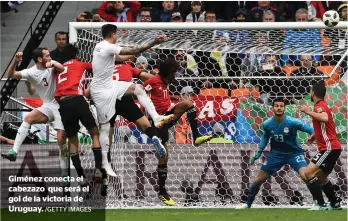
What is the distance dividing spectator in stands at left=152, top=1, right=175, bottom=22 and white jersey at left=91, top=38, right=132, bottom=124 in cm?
592

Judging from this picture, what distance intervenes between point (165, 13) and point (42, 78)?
573 centimetres

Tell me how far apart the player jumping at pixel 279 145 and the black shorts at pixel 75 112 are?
253 cm

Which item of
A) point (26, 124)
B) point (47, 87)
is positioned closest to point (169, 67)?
point (47, 87)

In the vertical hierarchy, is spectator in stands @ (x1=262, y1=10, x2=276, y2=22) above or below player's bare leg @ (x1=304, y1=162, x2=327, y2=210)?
above

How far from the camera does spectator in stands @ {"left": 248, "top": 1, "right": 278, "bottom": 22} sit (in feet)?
69.9

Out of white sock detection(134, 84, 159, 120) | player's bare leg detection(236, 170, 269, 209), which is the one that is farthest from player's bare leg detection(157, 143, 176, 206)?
player's bare leg detection(236, 170, 269, 209)

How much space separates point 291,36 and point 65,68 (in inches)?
163

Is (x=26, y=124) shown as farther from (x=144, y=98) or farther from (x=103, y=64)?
(x=144, y=98)

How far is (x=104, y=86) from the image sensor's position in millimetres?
15945

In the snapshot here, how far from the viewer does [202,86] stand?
18531 millimetres

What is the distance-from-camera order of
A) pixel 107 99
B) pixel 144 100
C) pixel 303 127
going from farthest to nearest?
pixel 303 127
pixel 144 100
pixel 107 99

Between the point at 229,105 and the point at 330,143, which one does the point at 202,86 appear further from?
the point at 330,143

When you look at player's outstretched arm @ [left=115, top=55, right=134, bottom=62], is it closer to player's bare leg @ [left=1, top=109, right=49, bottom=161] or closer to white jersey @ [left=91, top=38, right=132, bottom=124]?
white jersey @ [left=91, top=38, right=132, bottom=124]

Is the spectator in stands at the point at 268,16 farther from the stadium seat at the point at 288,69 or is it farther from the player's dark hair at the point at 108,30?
the player's dark hair at the point at 108,30
